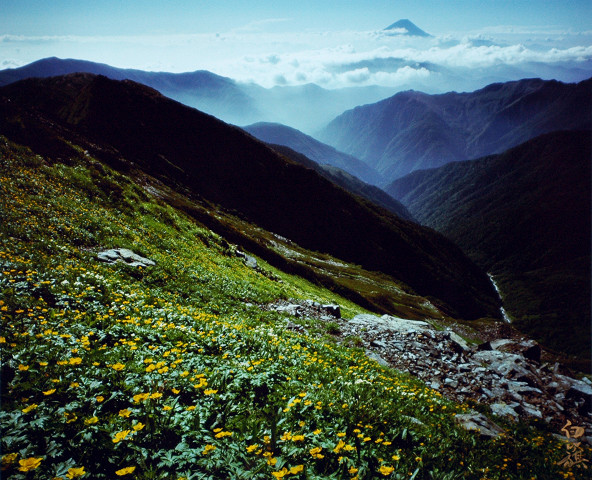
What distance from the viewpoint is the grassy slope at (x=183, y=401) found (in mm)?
4238

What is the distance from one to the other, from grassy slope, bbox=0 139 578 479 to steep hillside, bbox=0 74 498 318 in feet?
271

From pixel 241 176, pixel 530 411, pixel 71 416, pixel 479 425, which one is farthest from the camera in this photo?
pixel 241 176

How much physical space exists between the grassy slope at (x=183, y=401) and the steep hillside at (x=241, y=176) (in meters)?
82.6

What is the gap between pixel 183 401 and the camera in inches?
227

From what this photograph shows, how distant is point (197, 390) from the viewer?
20.0 ft

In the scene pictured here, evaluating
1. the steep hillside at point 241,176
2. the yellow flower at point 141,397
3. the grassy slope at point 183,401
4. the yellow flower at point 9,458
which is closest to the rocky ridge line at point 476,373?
the grassy slope at point 183,401

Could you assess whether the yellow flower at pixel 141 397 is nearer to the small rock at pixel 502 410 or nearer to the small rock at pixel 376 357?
the small rock at pixel 376 357

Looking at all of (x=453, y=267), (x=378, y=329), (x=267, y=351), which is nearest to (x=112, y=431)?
(x=267, y=351)

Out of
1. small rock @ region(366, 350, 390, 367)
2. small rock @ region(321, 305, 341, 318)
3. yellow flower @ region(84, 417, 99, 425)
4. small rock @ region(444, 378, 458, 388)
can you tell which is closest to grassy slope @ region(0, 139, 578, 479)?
yellow flower @ region(84, 417, 99, 425)

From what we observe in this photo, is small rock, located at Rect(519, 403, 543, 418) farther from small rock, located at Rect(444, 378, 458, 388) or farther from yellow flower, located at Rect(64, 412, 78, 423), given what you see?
yellow flower, located at Rect(64, 412, 78, 423)

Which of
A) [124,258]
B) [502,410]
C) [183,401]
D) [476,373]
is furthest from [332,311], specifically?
[183,401]

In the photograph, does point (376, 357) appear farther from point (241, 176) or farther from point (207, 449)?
point (241, 176)

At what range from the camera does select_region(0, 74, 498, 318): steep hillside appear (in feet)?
329

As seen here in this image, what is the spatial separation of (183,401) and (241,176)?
118 metres
